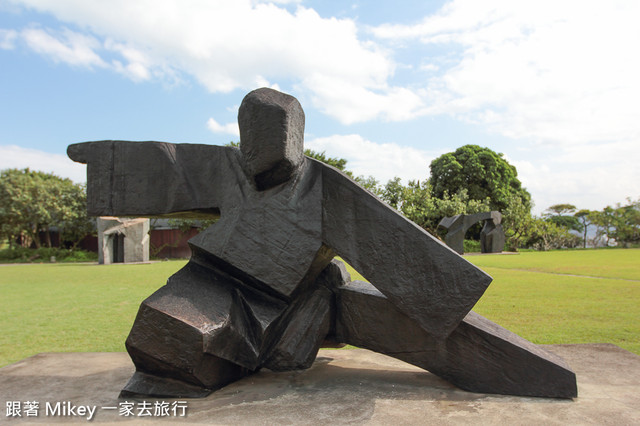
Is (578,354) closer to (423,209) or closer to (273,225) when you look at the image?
(273,225)

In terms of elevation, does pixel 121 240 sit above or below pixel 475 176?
below

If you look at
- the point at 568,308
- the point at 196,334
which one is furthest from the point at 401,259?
the point at 568,308

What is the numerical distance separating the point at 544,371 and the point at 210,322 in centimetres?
229

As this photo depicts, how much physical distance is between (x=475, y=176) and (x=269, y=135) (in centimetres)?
2922

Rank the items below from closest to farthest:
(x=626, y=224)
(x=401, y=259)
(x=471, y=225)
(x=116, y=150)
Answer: (x=401, y=259), (x=116, y=150), (x=471, y=225), (x=626, y=224)

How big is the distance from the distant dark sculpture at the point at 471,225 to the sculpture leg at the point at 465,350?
17.3 meters

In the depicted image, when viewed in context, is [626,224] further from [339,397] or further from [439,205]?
[339,397]

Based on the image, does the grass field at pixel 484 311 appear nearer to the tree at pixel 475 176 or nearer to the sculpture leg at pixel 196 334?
the sculpture leg at pixel 196 334

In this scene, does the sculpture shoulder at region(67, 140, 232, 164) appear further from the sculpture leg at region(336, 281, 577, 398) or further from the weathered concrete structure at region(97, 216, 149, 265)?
the weathered concrete structure at region(97, 216, 149, 265)

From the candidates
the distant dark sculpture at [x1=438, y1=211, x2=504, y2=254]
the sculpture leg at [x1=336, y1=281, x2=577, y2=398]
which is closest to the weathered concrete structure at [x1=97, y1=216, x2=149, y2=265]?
the distant dark sculpture at [x1=438, y1=211, x2=504, y2=254]

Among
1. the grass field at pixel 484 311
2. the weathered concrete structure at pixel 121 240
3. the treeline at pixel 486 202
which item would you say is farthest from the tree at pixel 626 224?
the weathered concrete structure at pixel 121 240

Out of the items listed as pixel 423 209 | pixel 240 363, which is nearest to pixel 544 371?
pixel 240 363

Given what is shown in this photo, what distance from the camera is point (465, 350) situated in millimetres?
3098

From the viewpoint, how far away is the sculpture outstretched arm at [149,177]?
340 cm
